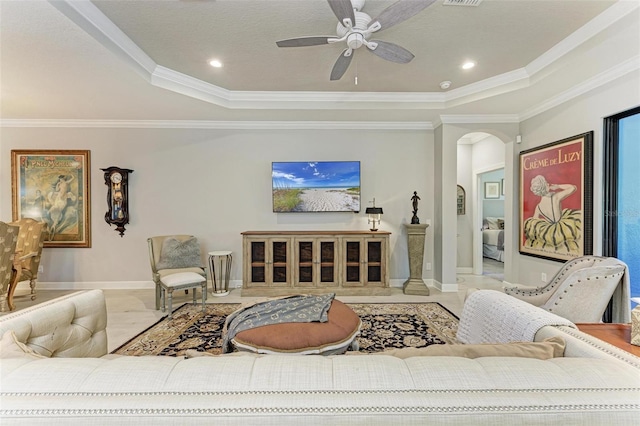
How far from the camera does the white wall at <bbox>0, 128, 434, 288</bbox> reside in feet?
14.9

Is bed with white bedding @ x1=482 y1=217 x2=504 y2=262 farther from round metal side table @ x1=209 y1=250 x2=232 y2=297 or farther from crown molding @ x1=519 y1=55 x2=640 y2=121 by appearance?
round metal side table @ x1=209 y1=250 x2=232 y2=297

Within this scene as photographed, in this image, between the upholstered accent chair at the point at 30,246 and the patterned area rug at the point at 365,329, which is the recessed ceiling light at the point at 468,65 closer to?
the patterned area rug at the point at 365,329

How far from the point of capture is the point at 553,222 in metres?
3.66

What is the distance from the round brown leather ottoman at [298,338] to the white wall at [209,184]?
2.83 metres

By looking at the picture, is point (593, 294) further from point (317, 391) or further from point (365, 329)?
point (317, 391)

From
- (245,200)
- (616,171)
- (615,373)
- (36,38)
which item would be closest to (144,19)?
(36,38)

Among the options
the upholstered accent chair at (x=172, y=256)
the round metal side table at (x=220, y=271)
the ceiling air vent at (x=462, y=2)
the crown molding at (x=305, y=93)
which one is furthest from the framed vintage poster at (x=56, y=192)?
the ceiling air vent at (x=462, y=2)

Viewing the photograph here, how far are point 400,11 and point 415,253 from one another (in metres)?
3.27

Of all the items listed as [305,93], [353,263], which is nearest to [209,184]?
[305,93]

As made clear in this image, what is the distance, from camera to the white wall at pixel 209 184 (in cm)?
454

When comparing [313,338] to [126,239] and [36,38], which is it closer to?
[36,38]

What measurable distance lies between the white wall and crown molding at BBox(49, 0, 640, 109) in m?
0.75

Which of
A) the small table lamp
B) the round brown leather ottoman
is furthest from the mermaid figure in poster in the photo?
the round brown leather ottoman

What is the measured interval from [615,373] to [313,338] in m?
1.34
